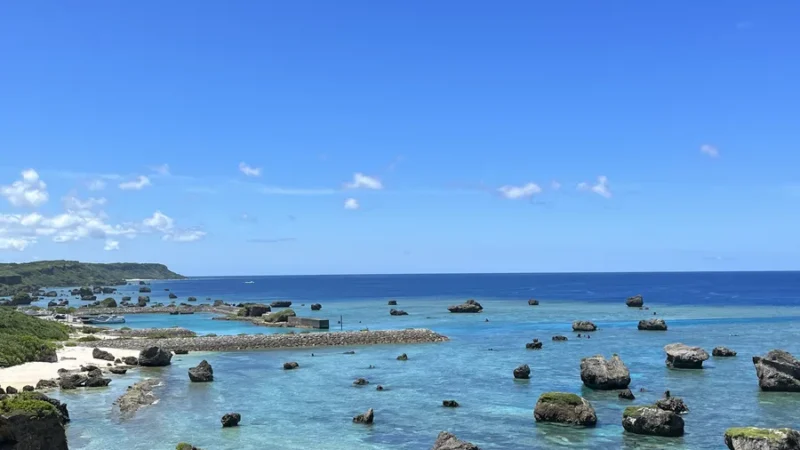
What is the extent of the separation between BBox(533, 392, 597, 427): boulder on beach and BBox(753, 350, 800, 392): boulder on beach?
21.2 meters

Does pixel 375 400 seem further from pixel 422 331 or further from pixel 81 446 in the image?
pixel 422 331

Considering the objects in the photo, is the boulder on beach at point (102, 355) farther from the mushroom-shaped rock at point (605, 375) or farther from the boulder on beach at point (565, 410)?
the mushroom-shaped rock at point (605, 375)

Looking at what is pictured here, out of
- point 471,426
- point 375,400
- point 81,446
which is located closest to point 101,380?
point 81,446

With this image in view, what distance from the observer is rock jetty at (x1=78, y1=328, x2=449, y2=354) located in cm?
9325

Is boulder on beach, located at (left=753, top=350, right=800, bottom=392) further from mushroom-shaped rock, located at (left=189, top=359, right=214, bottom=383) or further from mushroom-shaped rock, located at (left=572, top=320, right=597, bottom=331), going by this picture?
mushroom-shaped rock, located at (left=572, top=320, right=597, bottom=331)

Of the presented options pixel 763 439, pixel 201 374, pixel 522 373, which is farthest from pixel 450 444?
pixel 201 374

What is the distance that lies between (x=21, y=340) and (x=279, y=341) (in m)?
34.2

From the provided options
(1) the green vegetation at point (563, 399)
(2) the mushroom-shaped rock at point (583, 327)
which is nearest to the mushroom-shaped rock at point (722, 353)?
(2) the mushroom-shaped rock at point (583, 327)

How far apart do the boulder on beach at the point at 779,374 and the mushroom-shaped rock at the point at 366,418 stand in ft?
115

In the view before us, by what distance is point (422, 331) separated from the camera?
108 meters

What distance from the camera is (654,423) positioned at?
142ft

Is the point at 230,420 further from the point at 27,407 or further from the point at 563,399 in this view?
the point at 563,399

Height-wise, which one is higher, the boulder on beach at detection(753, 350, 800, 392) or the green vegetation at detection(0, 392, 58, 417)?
the green vegetation at detection(0, 392, 58, 417)

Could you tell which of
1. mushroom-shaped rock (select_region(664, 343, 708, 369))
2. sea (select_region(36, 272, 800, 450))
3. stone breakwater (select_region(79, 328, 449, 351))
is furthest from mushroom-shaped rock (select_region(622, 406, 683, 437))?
stone breakwater (select_region(79, 328, 449, 351))
